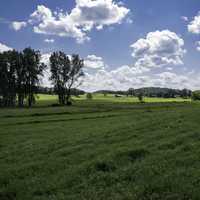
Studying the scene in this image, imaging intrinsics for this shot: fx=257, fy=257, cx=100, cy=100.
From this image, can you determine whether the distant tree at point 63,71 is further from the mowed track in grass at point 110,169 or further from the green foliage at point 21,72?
the mowed track in grass at point 110,169

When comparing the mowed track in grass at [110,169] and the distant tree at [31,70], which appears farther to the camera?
the distant tree at [31,70]

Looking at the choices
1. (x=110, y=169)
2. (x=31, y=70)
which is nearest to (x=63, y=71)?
(x=31, y=70)

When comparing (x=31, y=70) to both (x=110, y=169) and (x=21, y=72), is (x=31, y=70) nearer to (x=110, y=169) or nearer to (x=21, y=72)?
(x=21, y=72)

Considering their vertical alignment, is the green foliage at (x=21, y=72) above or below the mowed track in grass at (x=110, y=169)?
above

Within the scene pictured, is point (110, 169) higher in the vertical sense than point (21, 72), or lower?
lower

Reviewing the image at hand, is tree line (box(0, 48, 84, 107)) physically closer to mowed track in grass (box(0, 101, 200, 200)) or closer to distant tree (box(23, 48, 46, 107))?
distant tree (box(23, 48, 46, 107))

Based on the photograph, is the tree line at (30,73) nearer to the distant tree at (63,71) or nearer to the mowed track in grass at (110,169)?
the distant tree at (63,71)

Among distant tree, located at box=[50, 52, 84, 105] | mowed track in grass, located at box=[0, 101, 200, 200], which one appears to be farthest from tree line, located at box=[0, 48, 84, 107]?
mowed track in grass, located at box=[0, 101, 200, 200]

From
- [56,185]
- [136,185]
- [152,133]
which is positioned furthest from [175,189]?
[152,133]

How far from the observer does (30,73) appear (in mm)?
86562

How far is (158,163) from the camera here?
9875 mm

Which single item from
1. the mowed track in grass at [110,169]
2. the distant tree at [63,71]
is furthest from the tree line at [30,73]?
the mowed track in grass at [110,169]

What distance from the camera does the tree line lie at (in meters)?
86.5

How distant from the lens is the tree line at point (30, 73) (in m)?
86.5
